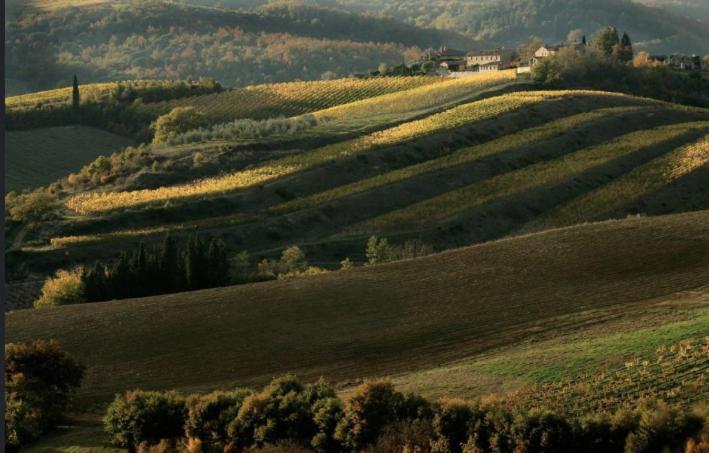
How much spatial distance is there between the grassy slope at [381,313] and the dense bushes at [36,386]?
4.84 feet

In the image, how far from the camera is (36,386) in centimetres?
4106

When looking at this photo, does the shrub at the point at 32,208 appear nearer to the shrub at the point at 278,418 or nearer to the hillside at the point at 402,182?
the hillside at the point at 402,182

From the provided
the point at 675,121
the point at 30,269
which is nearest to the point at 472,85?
the point at 675,121

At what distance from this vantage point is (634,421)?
2905 cm

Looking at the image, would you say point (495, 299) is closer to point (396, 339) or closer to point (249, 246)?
point (396, 339)

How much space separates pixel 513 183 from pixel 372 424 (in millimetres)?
75358

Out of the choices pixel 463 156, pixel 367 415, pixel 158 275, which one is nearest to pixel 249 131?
pixel 463 156

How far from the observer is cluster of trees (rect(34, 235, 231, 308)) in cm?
6250

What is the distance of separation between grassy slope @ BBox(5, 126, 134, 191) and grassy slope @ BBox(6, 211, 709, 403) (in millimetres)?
90929

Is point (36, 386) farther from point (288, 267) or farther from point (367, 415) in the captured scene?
point (288, 267)

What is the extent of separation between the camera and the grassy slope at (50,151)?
14912cm

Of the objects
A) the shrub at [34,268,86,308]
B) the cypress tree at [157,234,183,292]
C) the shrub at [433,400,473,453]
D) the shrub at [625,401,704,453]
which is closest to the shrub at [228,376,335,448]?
the shrub at [433,400,473,453]

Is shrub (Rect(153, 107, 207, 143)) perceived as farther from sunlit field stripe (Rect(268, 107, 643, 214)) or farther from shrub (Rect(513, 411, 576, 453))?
shrub (Rect(513, 411, 576, 453))

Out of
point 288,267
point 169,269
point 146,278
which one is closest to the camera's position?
point 146,278
